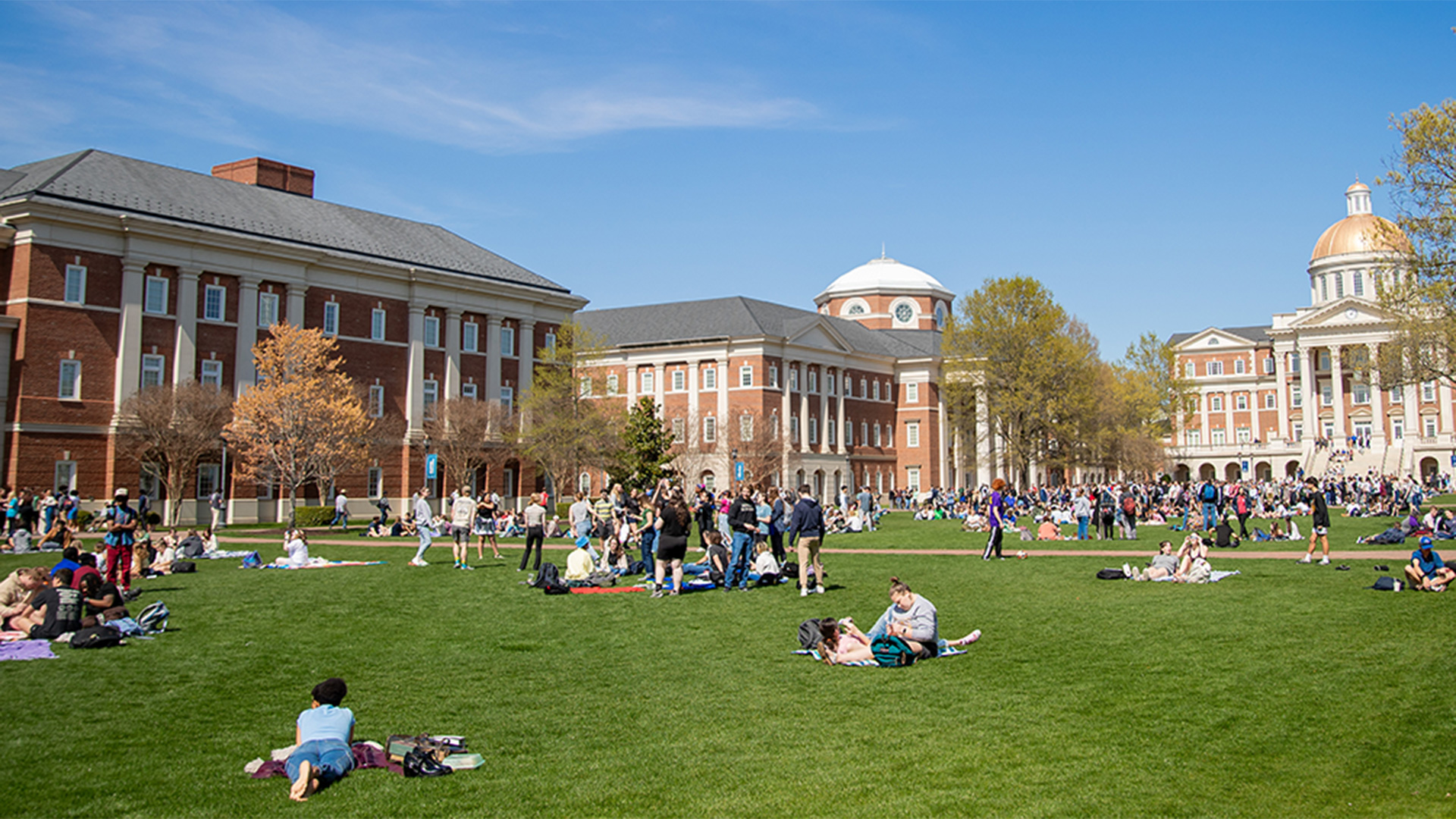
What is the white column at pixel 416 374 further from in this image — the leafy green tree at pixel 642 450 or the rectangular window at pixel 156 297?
the rectangular window at pixel 156 297

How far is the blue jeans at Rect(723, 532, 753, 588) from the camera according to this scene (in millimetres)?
18864

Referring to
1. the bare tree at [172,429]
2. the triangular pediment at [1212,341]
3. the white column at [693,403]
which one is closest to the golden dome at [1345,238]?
the triangular pediment at [1212,341]

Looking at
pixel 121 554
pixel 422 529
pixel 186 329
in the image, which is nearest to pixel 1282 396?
pixel 186 329

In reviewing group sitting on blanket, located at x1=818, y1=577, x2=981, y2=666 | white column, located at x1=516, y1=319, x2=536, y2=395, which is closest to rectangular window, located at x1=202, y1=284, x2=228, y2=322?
white column, located at x1=516, y1=319, x2=536, y2=395

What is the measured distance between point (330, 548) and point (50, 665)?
20699 mm

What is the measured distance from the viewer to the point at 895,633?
11852 millimetres

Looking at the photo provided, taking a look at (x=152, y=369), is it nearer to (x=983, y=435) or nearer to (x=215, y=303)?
(x=215, y=303)

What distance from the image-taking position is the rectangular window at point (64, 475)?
134 feet

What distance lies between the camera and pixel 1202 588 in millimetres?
17578

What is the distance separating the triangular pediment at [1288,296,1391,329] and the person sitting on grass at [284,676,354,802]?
95.4 metres

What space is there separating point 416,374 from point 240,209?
11405 millimetres

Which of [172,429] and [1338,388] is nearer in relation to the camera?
[172,429]

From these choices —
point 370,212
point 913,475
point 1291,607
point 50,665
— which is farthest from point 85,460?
point 913,475

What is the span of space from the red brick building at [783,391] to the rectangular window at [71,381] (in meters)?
26.3
